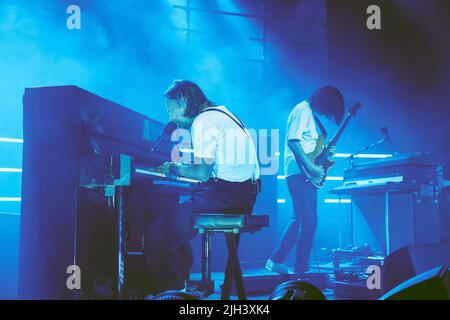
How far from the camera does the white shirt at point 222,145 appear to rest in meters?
3.07

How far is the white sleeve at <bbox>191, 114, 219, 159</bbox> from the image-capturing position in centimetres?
306

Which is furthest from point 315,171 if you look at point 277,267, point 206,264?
→ point 206,264

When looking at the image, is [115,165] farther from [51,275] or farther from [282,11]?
[282,11]

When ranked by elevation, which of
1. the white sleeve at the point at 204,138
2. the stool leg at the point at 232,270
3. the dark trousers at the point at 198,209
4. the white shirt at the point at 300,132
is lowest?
the stool leg at the point at 232,270

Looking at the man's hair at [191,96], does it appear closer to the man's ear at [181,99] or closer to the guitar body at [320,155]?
the man's ear at [181,99]

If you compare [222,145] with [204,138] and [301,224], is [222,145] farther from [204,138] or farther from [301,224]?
[301,224]

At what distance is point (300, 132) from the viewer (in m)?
4.37

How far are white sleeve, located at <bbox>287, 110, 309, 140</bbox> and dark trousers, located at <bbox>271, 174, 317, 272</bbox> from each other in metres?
0.39

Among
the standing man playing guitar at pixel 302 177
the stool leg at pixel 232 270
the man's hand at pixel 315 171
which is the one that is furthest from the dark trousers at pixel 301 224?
the stool leg at pixel 232 270

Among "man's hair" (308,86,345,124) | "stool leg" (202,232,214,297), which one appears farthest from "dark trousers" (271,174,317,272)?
"stool leg" (202,232,214,297)

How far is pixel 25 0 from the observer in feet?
21.9

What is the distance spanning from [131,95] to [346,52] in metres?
3.56

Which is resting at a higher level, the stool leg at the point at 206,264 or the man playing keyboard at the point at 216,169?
the man playing keyboard at the point at 216,169
